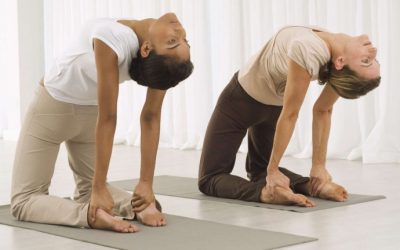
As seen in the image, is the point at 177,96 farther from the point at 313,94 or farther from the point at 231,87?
the point at 231,87

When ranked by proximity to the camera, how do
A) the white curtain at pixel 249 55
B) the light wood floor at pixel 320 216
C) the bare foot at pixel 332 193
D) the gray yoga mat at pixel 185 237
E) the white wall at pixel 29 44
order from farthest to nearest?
1. the white wall at pixel 29 44
2. the white curtain at pixel 249 55
3. the bare foot at pixel 332 193
4. the light wood floor at pixel 320 216
5. the gray yoga mat at pixel 185 237

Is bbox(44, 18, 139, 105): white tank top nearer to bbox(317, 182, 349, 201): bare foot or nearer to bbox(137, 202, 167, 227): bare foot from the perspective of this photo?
bbox(137, 202, 167, 227): bare foot

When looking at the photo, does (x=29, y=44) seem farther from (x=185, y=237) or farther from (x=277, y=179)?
(x=185, y=237)

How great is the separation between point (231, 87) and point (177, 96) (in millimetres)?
3019

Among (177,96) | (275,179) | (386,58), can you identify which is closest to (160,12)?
(177,96)

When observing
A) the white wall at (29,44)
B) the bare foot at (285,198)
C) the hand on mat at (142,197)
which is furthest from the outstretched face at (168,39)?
the white wall at (29,44)

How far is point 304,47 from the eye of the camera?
2.95 meters

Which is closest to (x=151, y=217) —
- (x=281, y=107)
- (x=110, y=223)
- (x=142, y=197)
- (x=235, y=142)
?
(x=142, y=197)

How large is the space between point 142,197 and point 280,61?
84 cm

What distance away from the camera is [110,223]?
8.43 feet

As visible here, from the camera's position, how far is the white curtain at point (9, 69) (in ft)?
26.8

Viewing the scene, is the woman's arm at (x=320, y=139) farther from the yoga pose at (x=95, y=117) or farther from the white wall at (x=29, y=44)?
the white wall at (x=29, y=44)

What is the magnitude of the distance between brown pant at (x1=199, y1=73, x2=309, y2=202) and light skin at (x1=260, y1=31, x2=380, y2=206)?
116mm

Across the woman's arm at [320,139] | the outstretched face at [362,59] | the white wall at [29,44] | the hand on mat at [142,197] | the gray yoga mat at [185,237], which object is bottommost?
the gray yoga mat at [185,237]
